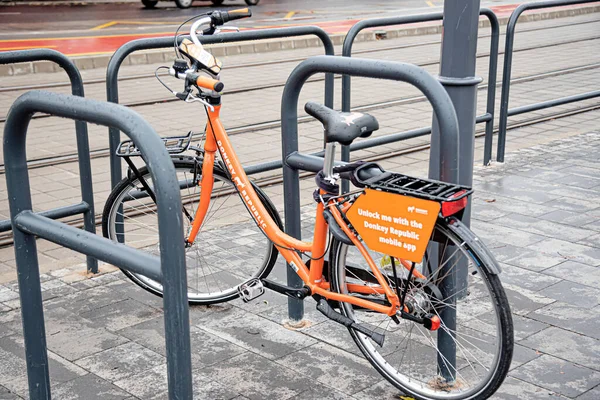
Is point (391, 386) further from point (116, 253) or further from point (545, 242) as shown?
point (545, 242)

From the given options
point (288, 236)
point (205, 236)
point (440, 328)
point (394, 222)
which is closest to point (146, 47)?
point (205, 236)

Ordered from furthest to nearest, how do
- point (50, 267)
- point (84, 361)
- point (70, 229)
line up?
point (50, 267), point (84, 361), point (70, 229)

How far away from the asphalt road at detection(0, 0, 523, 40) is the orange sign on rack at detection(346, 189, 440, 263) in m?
15.2

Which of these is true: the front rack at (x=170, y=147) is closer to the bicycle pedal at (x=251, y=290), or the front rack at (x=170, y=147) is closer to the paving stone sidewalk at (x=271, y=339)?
the bicycle pedal at (x=251, y=290)

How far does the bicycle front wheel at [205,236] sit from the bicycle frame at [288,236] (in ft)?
0.31

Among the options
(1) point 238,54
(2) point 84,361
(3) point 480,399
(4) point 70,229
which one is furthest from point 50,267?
(1) point 238,54

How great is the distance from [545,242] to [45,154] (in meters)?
4.75

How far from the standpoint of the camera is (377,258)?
3492 millimetres

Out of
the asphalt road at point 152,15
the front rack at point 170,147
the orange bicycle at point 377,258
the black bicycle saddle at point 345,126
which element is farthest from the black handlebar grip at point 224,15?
the asphalt road at point 152,15

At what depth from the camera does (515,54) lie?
48.6 feet

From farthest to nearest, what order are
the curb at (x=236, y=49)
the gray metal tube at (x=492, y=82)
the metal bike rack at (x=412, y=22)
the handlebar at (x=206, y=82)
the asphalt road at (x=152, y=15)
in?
the asphalt road at (x=152, y=15) → the curb at (x=236, y=49) → the gray metal tube at (x=492, y=82) → the metal bike rack at (x=412, y=22) → the handlebar at (x=206, y=82)

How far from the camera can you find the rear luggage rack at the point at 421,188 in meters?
2.99

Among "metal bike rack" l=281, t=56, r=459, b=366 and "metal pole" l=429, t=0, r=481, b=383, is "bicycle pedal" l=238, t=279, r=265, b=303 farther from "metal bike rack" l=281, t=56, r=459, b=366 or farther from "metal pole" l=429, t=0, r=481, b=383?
"metal pole" l=429, t=0, r=481, b=383

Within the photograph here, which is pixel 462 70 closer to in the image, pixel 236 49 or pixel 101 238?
pixel 101 238
